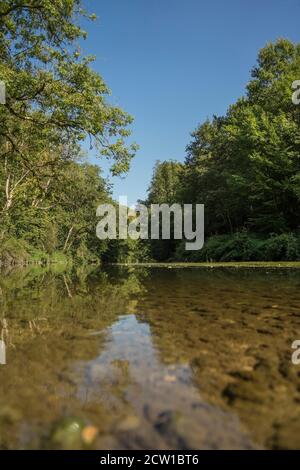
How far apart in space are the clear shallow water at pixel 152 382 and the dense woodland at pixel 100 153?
8888 millimetres

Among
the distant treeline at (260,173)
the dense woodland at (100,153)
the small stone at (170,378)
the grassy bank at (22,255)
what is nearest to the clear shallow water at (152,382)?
the small stone at (170,378)

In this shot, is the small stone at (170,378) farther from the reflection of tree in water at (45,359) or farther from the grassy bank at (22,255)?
the grassy bank at (22,255)

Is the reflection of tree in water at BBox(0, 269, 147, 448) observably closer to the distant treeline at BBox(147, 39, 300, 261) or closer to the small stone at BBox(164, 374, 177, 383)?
the small stone at BBox(164, 374, 177, 383)

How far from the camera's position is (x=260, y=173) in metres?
23.6

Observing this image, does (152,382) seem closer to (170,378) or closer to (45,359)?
(170,378)

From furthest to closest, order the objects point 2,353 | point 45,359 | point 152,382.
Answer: point 2,353 < point 45,359 < point 152,382

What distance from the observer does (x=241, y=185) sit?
2520 centimetres

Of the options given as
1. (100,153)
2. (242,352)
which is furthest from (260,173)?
(242,352)

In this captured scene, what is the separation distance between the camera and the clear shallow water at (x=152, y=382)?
1860 millimetres

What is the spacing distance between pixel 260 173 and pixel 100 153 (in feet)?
46.0

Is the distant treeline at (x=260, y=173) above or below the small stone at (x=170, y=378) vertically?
above

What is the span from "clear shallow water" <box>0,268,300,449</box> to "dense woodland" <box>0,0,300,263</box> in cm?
889
